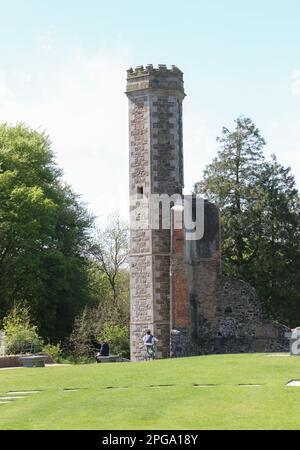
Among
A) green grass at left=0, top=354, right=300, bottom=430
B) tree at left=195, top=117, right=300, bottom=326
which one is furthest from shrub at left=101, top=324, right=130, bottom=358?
green grass at left=0, top=354, right=300, bottom=430

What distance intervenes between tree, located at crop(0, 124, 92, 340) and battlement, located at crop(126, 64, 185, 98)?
10.5m

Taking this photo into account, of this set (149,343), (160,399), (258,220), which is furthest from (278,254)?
(160,399)

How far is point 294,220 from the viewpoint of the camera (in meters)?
42.2

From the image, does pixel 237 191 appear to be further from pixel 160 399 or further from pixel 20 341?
pixel 160 399

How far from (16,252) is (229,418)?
1244 inches

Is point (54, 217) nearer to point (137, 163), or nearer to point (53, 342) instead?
point (53, 342)

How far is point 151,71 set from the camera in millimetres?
31062

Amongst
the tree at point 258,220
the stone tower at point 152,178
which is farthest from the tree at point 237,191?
the stone tower at point 152,178

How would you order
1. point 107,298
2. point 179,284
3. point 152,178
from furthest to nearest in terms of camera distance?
point 107,298 → point 152,178 → point 179,284

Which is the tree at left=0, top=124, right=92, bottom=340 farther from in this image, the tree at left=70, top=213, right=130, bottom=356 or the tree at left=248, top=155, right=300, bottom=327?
the tree at left=248, top=155, right=300, bottom=327

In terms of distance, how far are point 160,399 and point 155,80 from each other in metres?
20.4

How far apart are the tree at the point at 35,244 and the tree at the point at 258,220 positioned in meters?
8.82

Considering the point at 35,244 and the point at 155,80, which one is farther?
the point at 35,244

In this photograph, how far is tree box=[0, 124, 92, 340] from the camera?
39.2 meters
